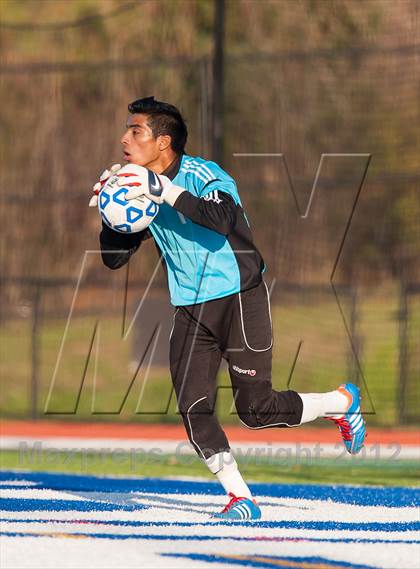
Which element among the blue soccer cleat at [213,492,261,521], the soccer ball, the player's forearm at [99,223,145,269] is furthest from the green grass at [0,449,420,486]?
the soccer ball

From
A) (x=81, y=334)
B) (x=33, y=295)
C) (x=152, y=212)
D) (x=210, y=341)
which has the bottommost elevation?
(x=81, y=334)

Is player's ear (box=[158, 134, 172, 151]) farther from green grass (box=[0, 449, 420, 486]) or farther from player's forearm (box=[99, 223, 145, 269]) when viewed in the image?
Answer: green grass (box=[0, 449, 420, 486])

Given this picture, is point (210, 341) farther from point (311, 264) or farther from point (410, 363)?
point (311, 264)

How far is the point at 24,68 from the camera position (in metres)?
16.3

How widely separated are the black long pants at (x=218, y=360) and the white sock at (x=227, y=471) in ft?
0.13

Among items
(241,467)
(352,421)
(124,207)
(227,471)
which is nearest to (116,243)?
(124,207)

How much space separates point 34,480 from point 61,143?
655 inches

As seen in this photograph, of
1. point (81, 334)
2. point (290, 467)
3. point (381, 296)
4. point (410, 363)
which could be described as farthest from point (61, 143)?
point (290, 467)

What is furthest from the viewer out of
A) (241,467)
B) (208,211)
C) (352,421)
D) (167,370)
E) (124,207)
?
(167,370)

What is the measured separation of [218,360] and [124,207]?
1.06 m

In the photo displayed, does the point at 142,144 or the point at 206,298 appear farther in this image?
the point at 142,144

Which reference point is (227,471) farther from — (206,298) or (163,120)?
(163,120)

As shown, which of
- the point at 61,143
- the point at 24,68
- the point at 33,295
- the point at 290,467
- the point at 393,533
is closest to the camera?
the point at 393,533

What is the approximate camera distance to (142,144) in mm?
7855
